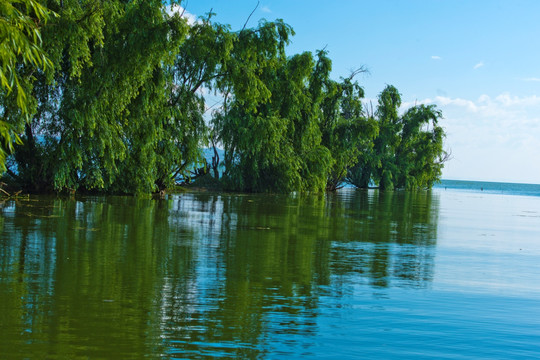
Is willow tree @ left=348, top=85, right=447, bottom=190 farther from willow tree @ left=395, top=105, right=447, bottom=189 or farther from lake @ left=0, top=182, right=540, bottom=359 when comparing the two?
lake @ left=0, top=182, right=540, bottom=359

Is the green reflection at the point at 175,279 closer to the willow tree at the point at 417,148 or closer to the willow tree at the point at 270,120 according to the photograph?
the willow tree at the point at 270,120

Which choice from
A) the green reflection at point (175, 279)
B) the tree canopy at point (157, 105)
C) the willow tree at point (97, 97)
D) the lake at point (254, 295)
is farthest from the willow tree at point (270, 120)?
the lake at point (254, 295)

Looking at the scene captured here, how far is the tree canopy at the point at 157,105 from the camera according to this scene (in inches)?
719

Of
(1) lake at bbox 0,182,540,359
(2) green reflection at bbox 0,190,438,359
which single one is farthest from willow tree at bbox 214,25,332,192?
(1) lake at bbox 0,182,540,359

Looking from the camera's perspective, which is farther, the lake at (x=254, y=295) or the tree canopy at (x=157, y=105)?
the tree canopy at (x=157, y=105)

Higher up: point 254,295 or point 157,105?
point 157,105

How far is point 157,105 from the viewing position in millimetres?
22922

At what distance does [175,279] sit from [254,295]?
1.21 meters

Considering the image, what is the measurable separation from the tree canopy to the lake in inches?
78.6

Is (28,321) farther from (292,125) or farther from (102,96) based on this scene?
(292,125)

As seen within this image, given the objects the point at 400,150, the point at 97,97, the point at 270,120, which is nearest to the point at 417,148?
the point at 400,150

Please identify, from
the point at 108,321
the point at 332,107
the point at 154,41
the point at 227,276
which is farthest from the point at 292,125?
the point at 108,321

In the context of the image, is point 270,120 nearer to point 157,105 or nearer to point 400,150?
point 157,105

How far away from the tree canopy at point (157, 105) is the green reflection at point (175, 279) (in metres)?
1.91
